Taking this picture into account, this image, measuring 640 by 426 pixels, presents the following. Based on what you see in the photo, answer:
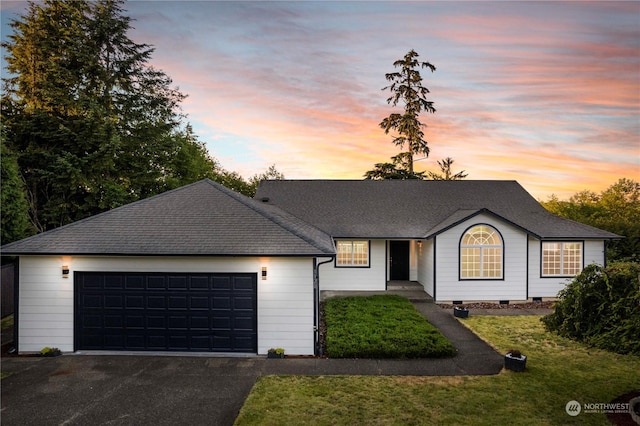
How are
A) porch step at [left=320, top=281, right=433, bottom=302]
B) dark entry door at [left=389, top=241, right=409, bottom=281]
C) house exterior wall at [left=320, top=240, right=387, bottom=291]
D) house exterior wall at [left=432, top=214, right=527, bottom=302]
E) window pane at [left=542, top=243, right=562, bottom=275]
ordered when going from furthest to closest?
1. dark entry door at [left=389, top=241, right=409, bottom=281]
2. house exterior wall at [left=320, top=240, right=387, bottom=291]
3. porch step at [left=320, top=281, right=433, bottom=302]
4. window pane at [left=542, top=243, right=562, bottom=275]
5. house exterior wall at [left=432, top=214, right=527, bottom=302]

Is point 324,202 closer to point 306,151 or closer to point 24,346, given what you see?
point 306,151

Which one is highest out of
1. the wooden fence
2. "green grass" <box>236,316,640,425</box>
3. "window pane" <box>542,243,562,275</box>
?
"window pane" <box>542,243,562,275</box>

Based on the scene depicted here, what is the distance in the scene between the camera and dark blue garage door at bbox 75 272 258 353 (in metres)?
8.55

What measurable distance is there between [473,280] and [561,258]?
4.10 metres

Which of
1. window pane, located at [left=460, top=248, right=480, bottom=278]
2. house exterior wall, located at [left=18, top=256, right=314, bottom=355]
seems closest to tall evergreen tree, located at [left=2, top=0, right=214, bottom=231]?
house exterior wall, located at [left=18, top=256, right=314, bottom=355]

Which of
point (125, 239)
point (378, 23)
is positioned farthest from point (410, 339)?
point (378, 23)

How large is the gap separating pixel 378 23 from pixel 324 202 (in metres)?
8.87

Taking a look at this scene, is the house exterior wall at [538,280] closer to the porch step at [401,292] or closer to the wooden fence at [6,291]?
the porch step at [401,292]

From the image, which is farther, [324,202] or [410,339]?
[324,202]

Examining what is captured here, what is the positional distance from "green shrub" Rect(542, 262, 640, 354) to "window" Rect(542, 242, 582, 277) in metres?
4.19

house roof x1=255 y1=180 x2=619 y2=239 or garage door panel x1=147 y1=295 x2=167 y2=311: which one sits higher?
house roof x1=255 y1=180 x2=619 y2=239

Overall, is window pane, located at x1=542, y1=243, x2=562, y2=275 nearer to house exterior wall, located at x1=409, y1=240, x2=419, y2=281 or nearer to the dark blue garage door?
house exterior wall, located at x1=409, y1=240, x2=419, y2=281

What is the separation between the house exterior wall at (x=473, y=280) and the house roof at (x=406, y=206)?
0.62 m

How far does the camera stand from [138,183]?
883 inches
